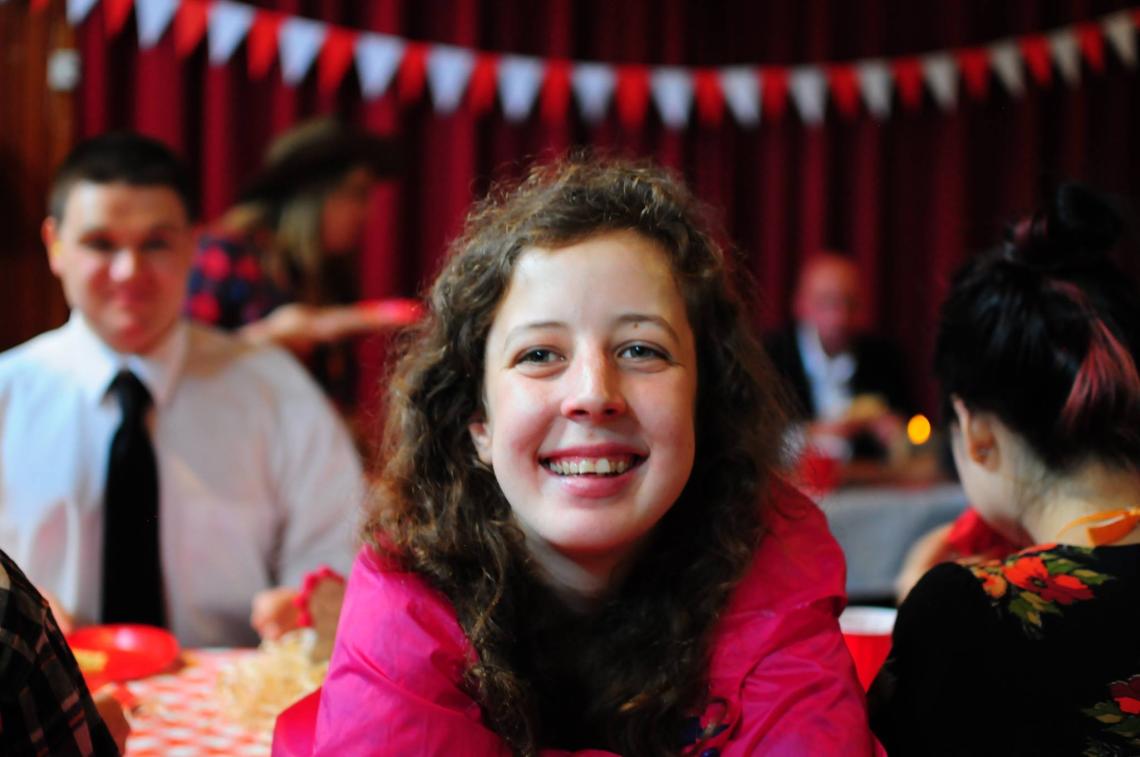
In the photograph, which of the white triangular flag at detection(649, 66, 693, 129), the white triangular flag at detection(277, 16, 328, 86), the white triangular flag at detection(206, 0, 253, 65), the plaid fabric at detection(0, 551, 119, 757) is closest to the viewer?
the plaid fabric at detection(0, 551, 119, 757)

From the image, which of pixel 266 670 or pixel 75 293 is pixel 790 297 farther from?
pixel 266 670

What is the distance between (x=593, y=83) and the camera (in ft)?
13.8

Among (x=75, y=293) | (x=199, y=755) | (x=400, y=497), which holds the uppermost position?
(x=75, y=293)

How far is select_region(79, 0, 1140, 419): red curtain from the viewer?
3.78m

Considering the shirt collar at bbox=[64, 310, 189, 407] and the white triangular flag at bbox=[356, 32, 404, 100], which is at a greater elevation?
the white triangular flag at bbox=[356, 32, 404, 100]

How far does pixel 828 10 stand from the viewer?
14.7 ft

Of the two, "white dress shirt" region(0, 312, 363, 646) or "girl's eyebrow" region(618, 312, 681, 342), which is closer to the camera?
"girl's eyebrow" region(618, 312, 681, 342)

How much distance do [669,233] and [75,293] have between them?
110 centimetres

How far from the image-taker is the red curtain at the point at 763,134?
12.4 feet

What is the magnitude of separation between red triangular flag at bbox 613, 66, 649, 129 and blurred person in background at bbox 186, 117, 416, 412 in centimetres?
130

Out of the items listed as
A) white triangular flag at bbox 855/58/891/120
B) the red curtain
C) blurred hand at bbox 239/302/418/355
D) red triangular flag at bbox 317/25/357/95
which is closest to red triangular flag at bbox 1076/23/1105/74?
the red curtain

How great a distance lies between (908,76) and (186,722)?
3.95 m

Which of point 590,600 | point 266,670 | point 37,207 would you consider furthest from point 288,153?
point 590,600

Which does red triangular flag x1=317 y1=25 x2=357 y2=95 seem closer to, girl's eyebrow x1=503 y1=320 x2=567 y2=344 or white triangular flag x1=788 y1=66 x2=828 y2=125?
white triangular flag x1=788 y1=66 x2=828 y2=125
